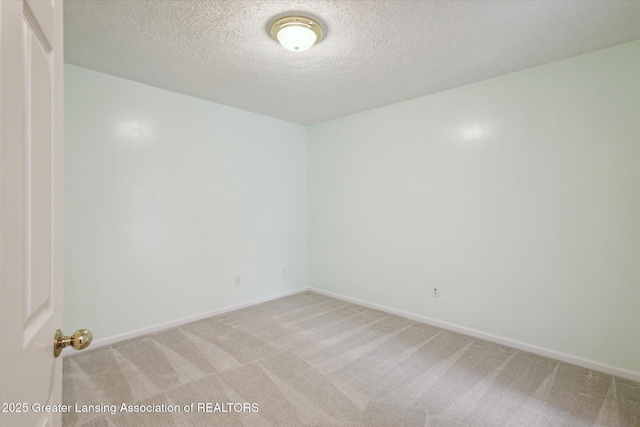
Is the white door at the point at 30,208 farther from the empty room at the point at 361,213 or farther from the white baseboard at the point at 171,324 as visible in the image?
the white baseboard at the point at 171,324

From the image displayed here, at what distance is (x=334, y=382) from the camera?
2156 millimetres

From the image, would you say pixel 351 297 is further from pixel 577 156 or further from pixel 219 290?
pixel 577 156

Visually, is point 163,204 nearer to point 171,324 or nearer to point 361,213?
point 171,324

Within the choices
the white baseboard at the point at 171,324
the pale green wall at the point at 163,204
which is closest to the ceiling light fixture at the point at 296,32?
the pale green wall at the point at 163,204

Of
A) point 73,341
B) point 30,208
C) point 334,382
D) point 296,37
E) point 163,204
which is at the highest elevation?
point 296,37

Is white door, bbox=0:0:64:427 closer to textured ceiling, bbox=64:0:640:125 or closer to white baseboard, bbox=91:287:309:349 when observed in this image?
textured ceiling, bbox=64:0:640:125

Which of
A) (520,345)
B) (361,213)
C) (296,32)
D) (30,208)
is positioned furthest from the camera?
(361,213)

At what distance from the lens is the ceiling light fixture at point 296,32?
1.92m

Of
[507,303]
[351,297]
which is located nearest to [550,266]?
[507,303]

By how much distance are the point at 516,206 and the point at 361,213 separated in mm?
1735

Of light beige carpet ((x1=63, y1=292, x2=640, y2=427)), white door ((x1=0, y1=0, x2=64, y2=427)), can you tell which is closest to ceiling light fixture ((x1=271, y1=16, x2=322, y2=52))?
white door ((x1=0, y1=0, x2=64, y2=427))

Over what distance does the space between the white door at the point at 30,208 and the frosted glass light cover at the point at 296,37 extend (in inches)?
56.2

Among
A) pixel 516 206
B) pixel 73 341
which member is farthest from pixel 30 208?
pixel 516 206

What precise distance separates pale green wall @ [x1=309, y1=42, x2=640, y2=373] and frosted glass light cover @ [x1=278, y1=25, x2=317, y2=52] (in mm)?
1762
